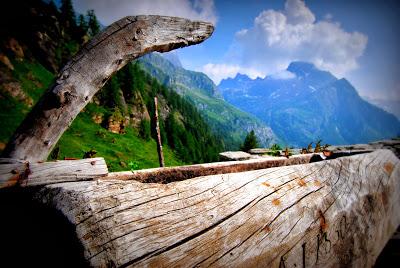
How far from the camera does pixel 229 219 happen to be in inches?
40.3

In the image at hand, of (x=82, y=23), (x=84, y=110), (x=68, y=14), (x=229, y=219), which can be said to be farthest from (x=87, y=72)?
(x=68, y=14)

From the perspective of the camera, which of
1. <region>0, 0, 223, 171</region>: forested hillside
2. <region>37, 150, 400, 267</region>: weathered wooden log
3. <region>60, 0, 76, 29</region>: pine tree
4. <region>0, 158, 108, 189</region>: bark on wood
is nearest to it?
<region>37, 150, 400, 267</region>: weathered wooden log

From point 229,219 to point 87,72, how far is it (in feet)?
4.02

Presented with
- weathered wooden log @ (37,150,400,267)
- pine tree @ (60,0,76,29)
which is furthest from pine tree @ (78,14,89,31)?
weathered wooden log @ (37,150,400,267)

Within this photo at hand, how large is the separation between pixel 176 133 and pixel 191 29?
73.1 metres

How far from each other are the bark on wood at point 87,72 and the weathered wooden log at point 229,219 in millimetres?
393

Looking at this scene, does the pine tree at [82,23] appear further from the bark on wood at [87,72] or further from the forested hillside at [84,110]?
the bark on wood at [87,72]

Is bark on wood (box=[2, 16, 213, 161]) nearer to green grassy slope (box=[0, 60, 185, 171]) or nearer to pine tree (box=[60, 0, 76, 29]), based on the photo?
green grassy slope (box=[0, 60, 185, 171])

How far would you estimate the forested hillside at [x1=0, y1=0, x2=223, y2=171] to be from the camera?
27.6 metres

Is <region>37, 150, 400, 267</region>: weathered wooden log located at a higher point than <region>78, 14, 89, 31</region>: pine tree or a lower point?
lower

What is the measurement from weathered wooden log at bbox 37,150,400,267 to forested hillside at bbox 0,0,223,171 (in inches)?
184

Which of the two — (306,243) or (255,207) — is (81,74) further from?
(306,243)

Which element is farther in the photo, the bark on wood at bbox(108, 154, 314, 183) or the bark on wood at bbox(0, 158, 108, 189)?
the bark on wood at bbox(108, 154, 314, 183)

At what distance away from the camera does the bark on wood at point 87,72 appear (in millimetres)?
1244
